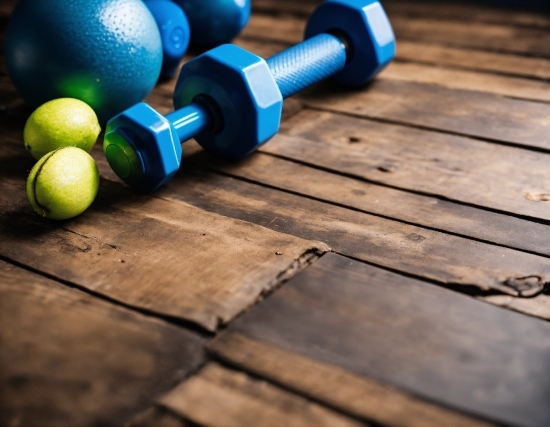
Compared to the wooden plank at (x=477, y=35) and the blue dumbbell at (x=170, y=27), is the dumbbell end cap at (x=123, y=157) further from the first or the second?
the wooden plank at (x=477, y=35)

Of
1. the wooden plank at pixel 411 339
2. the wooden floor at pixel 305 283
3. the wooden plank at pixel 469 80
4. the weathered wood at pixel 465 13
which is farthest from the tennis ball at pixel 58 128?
the weathered wood at pixel 465 13

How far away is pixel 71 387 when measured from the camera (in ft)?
2.78

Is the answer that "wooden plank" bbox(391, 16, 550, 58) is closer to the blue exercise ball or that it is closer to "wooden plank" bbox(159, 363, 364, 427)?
the blue exercise ball

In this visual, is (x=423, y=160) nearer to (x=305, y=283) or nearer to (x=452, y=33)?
(x=305, y=283)

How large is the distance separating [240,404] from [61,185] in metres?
0.54

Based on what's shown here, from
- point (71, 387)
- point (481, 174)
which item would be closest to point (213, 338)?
point (71, 387)

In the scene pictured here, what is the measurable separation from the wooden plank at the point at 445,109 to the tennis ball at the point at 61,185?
0.70 m

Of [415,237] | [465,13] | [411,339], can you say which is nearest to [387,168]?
[415,237]

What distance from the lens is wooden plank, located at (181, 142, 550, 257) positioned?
45.6 inches

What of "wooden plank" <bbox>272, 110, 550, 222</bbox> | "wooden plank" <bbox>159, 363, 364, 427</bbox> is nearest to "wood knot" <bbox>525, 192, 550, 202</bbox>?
"wooden plank" <bbox>272, 110, 550, 222</bbox>

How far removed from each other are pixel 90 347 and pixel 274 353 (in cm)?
25

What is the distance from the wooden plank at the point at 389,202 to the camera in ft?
3.80

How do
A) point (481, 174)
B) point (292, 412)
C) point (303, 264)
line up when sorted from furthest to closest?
point (481, 174) → point (303, 264) → point (292, 412)

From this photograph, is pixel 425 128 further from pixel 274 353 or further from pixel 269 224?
pixel 274 353
